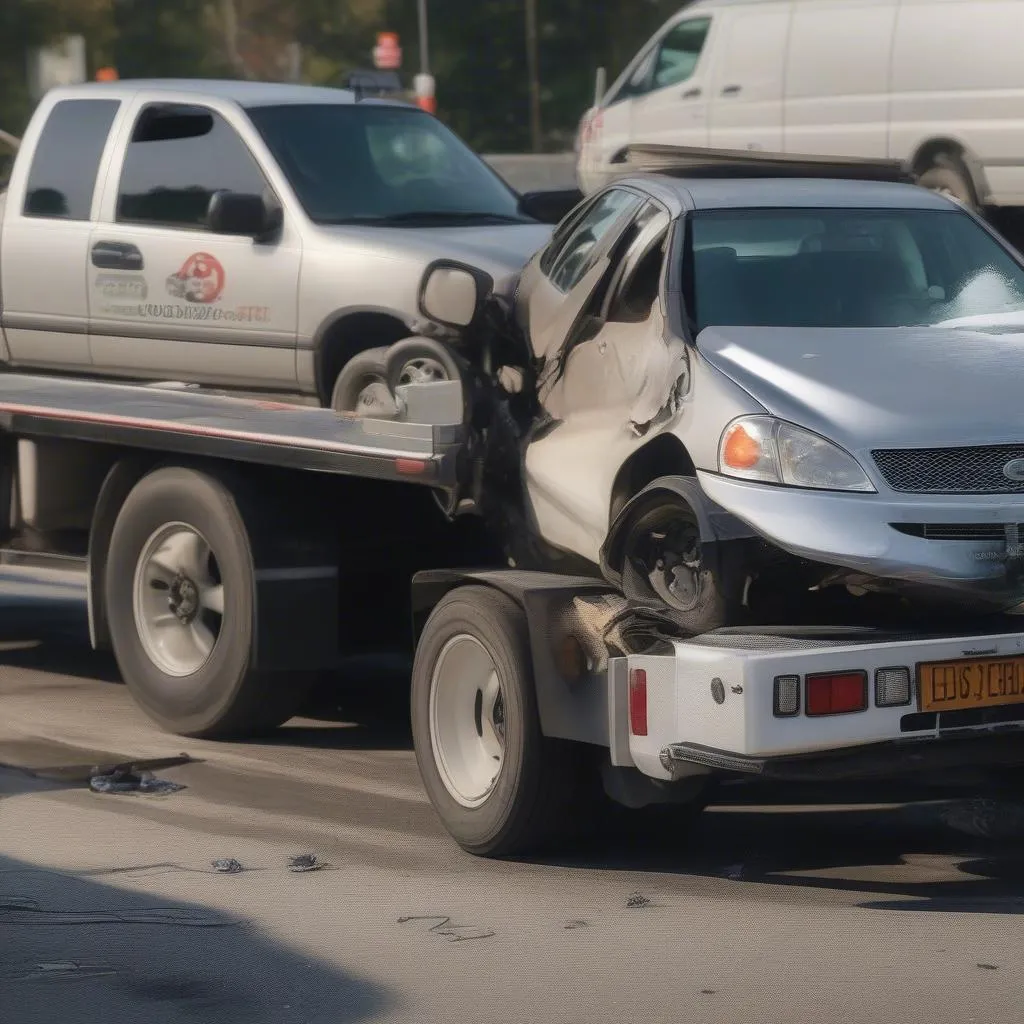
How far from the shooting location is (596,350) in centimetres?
705

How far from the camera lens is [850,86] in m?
18.4

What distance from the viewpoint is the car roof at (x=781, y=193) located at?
732cm

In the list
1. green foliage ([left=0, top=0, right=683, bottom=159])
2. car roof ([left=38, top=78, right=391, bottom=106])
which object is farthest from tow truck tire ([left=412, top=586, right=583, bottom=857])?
green foliage ([left=0, top=0, right=683, bottom=159])

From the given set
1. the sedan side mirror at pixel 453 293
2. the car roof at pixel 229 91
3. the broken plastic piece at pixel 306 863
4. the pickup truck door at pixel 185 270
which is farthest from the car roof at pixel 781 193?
the car roof at pixel 229 91

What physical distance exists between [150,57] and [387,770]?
5395cm

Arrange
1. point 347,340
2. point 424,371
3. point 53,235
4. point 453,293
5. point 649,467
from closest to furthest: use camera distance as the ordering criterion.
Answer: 1. point 649,467
2. point 453,293
3. point 424,371
4. point 347,340
5. point 53,235

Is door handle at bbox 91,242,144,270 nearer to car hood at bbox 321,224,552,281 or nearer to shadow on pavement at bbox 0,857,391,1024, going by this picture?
car hood at bbox 321,224,552,281

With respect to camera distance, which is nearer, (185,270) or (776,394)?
(776,394)

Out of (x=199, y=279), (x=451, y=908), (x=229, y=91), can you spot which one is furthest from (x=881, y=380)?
(x=229, y=91)

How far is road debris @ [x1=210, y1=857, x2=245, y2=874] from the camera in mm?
6650

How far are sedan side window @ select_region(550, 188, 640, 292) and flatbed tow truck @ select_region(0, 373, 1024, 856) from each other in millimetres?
558

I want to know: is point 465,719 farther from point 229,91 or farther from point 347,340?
point 229,91

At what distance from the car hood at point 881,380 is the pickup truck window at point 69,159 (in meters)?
5.69

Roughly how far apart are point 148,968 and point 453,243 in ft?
16.9
